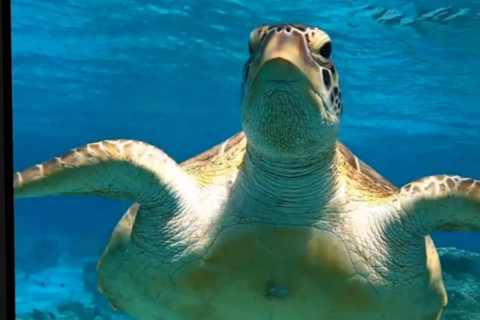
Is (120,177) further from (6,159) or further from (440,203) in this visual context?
(440,203)

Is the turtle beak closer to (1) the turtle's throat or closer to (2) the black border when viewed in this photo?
(1) the turtle's throat

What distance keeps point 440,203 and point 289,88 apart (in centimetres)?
112

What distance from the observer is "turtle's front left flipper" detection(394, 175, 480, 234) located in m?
2.46

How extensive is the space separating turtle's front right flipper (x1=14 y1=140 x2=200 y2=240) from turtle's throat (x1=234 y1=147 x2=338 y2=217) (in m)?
0.35

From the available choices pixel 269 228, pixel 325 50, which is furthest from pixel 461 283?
pixel 325 50

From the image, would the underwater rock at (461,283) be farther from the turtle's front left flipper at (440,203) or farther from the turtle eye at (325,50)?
the turtle eye at (325,50)

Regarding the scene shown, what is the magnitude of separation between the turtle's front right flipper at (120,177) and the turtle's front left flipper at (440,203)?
3.52ft

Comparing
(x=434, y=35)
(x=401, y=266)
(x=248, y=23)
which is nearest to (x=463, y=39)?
(x=434, y=35)

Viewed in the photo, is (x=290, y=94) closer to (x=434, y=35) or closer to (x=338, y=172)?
(x=338, y=172)

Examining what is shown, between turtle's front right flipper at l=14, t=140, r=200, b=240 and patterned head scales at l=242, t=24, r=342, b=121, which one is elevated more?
patterned head scales at l=242, t=24, r=342, b=121

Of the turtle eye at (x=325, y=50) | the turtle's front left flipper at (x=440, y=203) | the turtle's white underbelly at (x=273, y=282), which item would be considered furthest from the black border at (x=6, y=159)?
the turtle's front left flipper at (x=440, y=203)

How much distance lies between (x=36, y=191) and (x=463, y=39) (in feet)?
43.4

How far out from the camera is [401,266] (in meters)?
2.71

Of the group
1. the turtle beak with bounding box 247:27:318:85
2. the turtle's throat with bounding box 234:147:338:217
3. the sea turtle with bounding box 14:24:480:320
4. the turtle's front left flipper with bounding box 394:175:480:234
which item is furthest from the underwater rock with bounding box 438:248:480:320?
the turtle beak with bounding box 247:27:318:85
